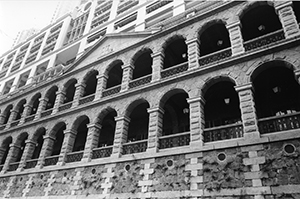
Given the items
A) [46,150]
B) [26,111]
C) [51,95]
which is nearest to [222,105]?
[46,150]

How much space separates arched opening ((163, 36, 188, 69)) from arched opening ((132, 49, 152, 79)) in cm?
120

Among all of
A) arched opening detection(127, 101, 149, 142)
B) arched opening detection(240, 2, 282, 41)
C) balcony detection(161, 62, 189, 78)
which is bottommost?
arched opening detection(127, 101, 149, 142)

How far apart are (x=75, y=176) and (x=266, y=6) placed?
1407 cm

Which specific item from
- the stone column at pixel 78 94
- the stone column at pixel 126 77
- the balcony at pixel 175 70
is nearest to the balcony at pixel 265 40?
the balcony at pixel 175 70

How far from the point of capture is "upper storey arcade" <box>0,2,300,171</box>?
10.4 metres

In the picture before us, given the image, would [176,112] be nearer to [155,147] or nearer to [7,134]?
[155,147]

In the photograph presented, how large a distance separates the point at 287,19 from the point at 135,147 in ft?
31.9

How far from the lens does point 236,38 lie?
39.0 ft

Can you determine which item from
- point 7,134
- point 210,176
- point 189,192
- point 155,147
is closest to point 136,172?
point 155,147

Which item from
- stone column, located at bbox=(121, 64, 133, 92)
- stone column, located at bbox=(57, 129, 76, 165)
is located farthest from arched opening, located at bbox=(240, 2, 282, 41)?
stone column, located at bbox=(57, 129, 76, 165)

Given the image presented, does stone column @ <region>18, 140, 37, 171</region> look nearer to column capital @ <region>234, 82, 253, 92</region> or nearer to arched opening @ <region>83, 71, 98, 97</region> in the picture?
arched opening @ <region>83, 71, 98, 97</region>

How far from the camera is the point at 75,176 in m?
13.5

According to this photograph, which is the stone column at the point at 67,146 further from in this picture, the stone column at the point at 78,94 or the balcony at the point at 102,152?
the balcony at the point at 102,152

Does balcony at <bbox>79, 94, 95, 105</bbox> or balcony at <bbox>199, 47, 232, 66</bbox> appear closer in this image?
balcony at <bbox>199, 47, 232, 66</bbox>
